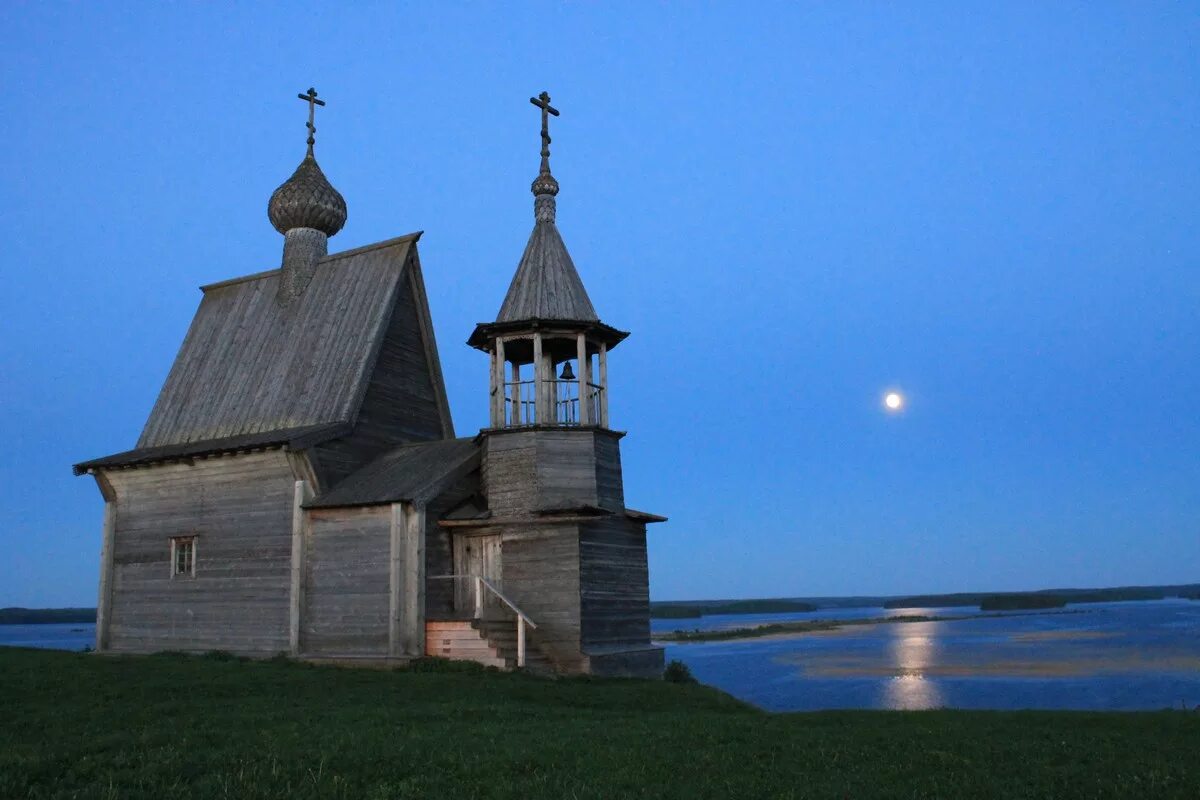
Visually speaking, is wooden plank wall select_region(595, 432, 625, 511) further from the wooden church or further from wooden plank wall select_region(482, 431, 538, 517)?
wooden plank wall select_region(482, 431, 538, 517)

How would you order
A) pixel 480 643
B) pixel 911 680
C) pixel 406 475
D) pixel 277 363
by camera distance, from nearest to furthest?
pixel 480 643, pixel 406 475, pixel 277 363, pixel 911 680

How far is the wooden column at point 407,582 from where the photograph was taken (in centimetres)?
2294

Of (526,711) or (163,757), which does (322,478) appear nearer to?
(526,711)

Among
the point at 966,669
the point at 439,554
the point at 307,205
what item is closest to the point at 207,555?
the point at 439,554

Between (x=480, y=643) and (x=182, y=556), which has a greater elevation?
(x=182, y=556)

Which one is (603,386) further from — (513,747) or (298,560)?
(513,747)

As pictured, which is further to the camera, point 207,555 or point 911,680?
point 911,680

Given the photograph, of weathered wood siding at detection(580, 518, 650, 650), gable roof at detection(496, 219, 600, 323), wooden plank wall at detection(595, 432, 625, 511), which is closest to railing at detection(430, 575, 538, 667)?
weathered wood siding at detection(580, 518, 650, 650)

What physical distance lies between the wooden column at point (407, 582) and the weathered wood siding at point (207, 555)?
370 centimetres

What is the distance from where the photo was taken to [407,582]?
2317 centimetres

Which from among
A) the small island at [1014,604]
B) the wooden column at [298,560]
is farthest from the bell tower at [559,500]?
the small island at [1014,604]

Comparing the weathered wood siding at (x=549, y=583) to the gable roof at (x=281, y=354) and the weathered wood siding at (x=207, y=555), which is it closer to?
the weathered wood siding at (x=207, y=555)

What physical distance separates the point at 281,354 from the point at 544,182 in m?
9.56

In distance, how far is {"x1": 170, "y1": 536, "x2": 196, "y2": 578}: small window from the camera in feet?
90.8
